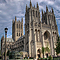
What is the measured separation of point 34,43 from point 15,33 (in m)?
53.7

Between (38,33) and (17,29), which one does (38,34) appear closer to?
(38,33)

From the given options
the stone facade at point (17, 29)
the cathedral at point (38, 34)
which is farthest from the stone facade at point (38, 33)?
the stone facade at point (17, 29)

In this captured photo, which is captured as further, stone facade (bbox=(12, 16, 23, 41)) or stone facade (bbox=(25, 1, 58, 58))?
stone facade (bbox=(12, 16, 23, 41))

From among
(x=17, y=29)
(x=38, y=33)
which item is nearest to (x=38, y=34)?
(x=38, y=33)

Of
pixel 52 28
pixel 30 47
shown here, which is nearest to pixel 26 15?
pixel 52 28

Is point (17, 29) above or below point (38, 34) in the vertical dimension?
above

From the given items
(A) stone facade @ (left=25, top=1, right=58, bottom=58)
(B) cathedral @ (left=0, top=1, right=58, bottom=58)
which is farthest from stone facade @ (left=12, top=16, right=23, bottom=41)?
(A) stone facade @ (left=25, top=1, right=58, bottom=58)

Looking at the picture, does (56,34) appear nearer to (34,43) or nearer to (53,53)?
(53,53)

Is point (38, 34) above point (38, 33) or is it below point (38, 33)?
below

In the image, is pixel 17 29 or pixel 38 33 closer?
pixel 38 33

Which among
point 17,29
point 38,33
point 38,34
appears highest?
point 17,29

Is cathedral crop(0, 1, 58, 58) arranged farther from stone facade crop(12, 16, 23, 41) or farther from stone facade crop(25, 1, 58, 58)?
stone facade crop(12, 16, 23, 41)

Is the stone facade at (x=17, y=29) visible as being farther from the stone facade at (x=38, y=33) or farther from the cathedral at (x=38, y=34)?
the stone facade at (x=38, y=33)

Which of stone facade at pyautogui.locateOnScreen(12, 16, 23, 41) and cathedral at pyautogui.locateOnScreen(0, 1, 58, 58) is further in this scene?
stone facade at pyautogui.locateOnScreen(12, 16, 23, 41)
